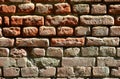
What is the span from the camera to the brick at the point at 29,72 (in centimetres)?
268

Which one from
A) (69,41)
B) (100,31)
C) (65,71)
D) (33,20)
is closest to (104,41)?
(100,31)

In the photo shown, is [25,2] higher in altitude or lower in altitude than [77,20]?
higher

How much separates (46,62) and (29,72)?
0.64 ft

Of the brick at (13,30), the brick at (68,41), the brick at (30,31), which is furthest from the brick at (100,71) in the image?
the brick at (13,30)

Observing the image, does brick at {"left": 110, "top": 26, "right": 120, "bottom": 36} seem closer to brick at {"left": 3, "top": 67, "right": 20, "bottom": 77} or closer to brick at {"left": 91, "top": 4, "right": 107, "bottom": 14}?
brick at {"left": 91, "top": 4, "right": 107, "bottom": 14}

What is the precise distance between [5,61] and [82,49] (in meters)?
0.75

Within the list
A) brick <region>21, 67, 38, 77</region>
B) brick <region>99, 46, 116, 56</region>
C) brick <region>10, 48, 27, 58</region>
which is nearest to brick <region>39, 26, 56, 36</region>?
brick <region>10, 48, 27, 58</region>

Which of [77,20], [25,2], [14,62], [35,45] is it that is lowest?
[14,62]

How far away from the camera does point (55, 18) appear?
262 cm

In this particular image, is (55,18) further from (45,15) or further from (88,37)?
(88,37)

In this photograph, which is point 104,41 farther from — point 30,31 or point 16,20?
point 16,20

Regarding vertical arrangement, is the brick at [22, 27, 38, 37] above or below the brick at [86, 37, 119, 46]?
above

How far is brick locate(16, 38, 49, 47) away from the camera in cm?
265

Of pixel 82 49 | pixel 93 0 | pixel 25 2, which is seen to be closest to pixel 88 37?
pixel 82 49
